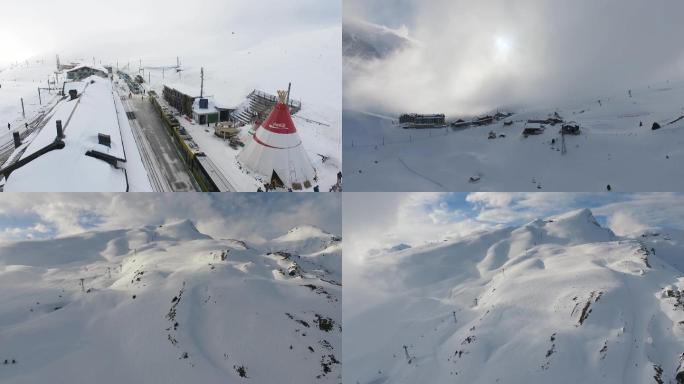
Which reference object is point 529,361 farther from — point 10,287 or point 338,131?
point 10,287

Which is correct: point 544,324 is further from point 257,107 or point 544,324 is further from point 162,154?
point 257,107

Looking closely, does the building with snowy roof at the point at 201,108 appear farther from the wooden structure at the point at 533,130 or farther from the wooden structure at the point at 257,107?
the wooden structure at the point at 533,130

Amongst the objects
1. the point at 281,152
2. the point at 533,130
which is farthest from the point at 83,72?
the point at 533,130

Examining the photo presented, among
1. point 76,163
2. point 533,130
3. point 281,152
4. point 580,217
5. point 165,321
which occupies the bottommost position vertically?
point 580,217

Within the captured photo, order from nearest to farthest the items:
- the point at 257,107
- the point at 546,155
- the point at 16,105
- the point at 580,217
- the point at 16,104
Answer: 1. the point at 546,155
2. the point at 257,107
3. the point at 16,105
4. the point at 16,104
5. the point at 580,217

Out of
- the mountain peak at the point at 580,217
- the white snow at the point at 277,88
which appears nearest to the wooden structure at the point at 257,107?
the white snow at the point at 277,88

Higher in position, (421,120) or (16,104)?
(16,104)

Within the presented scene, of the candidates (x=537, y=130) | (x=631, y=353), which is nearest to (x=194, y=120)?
(x=537, y=130)
